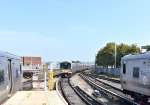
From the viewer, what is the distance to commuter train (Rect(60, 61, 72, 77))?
7131 cm

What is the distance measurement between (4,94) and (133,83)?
8.92 m

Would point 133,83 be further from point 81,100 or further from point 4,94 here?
point 4,94

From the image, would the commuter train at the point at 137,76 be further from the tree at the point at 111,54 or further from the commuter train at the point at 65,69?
the tree at the point at 111,54

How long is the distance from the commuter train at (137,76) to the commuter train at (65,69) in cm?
4447

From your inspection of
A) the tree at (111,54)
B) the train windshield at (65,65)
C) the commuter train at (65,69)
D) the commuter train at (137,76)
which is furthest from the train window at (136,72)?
the tree at (111,54)

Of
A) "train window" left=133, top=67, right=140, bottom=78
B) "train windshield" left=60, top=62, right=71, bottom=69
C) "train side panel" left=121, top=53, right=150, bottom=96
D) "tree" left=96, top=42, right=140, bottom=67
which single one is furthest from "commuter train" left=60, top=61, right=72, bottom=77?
"train window" left=133, top=67, right=140, bottom=78

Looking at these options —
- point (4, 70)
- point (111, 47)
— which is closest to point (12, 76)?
point (4, 70)

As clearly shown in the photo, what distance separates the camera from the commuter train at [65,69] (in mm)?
71312

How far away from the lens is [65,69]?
2810 inches

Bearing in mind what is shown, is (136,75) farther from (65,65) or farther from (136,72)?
(65,65)

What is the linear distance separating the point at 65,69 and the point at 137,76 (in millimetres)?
48912

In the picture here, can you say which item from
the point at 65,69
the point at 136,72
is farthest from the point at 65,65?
the point at 136,72

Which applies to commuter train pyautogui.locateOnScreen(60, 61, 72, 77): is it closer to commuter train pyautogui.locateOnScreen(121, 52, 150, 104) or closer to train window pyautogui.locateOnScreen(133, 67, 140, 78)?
commuter train pyautogui.locateOnScreen(121, 52, 150, 104)

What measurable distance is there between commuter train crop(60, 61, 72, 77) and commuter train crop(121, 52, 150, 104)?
A: 44.5 meters
